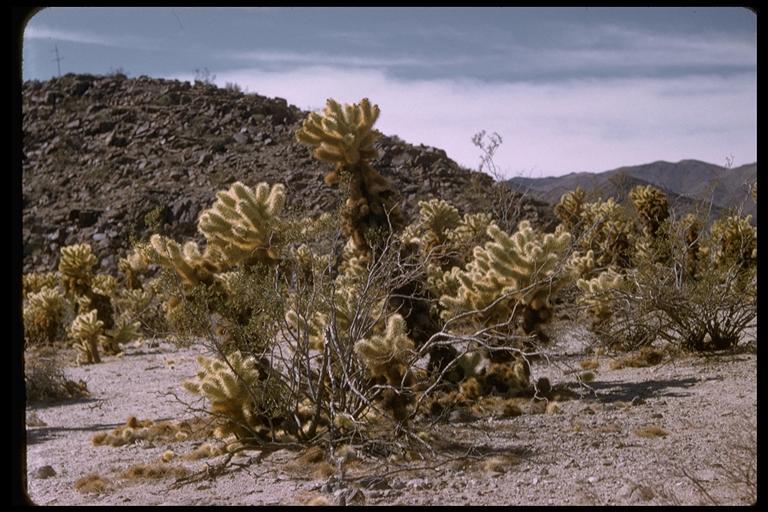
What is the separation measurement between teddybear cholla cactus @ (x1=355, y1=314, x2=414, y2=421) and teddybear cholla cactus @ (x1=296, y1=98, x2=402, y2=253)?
1630mm

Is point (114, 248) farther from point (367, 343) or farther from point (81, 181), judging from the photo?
point (367, 343)

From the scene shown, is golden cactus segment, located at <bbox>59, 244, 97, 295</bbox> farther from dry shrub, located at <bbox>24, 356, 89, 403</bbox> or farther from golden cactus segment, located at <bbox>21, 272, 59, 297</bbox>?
golden cactus segment, located at <bbox>21, 272, 59, 297</bbox>

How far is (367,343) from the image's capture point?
6023 millimetres

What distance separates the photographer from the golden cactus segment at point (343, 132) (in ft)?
24.8

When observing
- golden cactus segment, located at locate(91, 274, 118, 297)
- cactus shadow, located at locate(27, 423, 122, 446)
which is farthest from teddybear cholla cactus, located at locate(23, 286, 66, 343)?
cactus shadow, located at locate(27, 423, 122, 446)

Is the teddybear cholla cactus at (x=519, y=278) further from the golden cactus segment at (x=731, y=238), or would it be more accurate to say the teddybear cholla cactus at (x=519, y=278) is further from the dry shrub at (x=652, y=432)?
the golden cactus segment at (x=731, y=238)

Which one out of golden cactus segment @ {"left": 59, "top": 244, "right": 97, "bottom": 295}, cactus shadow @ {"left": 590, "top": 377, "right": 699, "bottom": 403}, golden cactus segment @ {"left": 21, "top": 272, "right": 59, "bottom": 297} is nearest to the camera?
cactus shadow @ {"left": 590, "top": 377, "right": 699, "bottom": 403}

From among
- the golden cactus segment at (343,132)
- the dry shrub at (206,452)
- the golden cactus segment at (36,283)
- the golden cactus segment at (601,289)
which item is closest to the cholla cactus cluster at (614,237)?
the golden cactus segment at (601,289)

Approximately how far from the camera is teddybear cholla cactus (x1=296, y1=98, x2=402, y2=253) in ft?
24.8

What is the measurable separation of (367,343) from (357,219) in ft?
6.23

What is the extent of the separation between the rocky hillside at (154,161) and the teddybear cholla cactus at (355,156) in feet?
39.2
